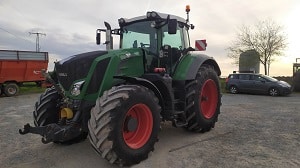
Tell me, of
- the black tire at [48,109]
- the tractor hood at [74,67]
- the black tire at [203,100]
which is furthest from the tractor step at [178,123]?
the tractor hood at [74,67]

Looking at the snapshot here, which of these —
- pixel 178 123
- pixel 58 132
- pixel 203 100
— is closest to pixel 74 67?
pixel 58 132

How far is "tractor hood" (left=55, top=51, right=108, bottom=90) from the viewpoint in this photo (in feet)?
17.1

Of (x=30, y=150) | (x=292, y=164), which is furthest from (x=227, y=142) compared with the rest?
(x=30, y=150)

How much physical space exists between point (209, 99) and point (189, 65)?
133 centimetres

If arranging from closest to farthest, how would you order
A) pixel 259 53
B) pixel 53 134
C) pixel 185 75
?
pixel 53 134, pixel 185 75, pixel 259 53

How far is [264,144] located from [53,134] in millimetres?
3921

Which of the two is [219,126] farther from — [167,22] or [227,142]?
[167,22]

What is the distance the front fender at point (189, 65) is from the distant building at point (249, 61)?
90.6ft

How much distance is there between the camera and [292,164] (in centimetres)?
493

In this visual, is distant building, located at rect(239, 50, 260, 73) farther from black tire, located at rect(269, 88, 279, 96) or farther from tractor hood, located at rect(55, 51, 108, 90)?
tractor hood, located at rect(55, 51, 108, 90)

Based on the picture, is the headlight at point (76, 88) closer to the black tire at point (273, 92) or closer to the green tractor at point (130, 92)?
the green tractor at point (130, 92)

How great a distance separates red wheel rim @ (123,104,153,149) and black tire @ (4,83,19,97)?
15767 mm

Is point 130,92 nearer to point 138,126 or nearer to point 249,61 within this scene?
point 138,126

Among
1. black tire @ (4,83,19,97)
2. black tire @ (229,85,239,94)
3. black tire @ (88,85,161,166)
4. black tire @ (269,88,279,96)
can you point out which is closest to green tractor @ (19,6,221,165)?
black tire @ (88,85,161,166)
